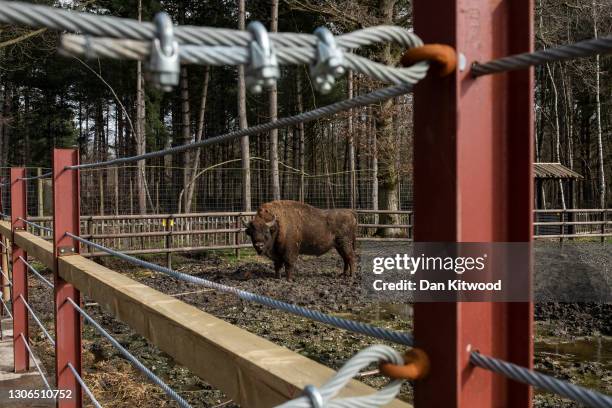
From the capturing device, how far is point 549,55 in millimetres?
612

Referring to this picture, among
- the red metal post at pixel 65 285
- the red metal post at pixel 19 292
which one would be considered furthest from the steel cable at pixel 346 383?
the red metal post at pixel 19 292

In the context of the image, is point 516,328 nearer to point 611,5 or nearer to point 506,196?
point 506,196

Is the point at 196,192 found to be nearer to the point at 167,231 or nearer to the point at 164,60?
the point at 167,231

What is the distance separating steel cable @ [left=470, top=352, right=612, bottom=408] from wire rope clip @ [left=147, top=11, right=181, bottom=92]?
46 centimetres

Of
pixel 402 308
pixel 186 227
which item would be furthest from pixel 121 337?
pixel 186 227

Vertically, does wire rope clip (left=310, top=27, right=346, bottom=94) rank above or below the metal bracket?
above

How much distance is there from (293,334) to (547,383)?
5.45 meters

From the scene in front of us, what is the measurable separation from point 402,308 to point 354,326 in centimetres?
688

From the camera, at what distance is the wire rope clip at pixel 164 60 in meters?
0.47

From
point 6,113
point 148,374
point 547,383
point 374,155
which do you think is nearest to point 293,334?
point 148,374

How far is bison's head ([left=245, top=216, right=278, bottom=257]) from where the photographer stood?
8930 millimetres

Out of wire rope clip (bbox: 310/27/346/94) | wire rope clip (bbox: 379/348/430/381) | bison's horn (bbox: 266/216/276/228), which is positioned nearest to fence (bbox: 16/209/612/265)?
bison's horn (bbox: 266/216/276/228)

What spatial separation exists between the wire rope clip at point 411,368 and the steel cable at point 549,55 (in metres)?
0.36

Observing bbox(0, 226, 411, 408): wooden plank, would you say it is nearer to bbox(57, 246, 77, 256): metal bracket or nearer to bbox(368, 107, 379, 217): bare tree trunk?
bbox(57, 246, 77, 256): metal bracket
